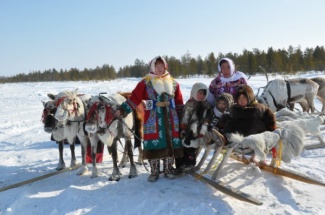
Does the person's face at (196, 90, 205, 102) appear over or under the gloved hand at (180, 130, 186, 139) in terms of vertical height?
over

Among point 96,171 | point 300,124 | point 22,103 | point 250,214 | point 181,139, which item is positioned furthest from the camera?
point 22,103

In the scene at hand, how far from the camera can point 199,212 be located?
359 centimetres

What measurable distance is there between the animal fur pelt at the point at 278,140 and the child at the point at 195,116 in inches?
24.8

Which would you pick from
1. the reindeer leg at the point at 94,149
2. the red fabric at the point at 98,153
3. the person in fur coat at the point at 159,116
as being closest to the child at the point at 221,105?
the person in fur coat at the point at 159,116

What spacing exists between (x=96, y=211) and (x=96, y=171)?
4.95ft

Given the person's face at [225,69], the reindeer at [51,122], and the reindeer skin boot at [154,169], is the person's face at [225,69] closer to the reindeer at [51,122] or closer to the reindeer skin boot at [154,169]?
the reindeer skin boot at [154,169]

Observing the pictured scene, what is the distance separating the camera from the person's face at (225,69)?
494 cm

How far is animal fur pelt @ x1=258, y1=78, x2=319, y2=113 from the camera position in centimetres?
882

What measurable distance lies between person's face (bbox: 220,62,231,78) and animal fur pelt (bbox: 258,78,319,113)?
3.92 metres

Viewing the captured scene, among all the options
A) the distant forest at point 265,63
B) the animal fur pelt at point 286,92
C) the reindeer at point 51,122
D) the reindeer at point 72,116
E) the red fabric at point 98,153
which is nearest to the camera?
the reindeer at point 72,116

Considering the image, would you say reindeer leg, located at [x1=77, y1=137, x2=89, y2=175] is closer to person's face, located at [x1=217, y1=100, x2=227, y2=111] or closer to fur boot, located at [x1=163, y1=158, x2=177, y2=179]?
fur boot, located at [x1=163, y1=158, x2=177, y2=179]

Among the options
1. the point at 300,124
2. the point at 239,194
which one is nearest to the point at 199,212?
the point at 239,194

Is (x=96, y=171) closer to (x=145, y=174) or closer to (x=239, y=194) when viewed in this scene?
(x=145, y=174)

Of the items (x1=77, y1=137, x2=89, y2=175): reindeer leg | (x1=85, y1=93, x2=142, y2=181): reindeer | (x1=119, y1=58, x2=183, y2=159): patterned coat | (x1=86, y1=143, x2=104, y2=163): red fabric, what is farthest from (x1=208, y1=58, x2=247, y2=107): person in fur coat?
Answer: (x1=77, y1=137, x2=89, y2=175): reindeer leg
